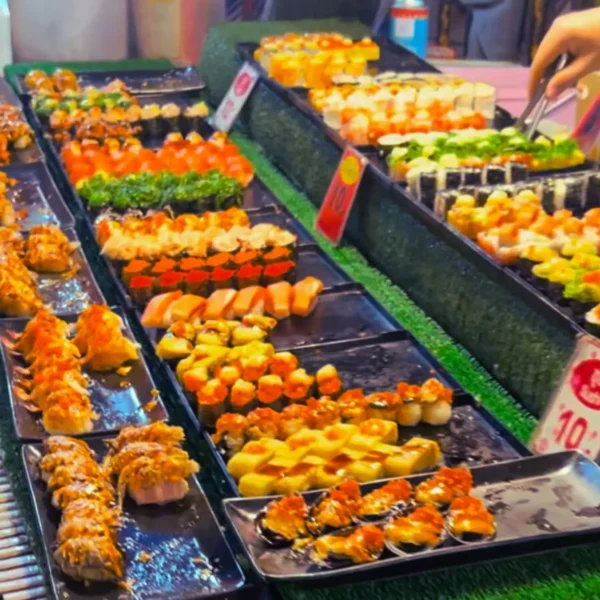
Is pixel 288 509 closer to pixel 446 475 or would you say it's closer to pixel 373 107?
pixel 446 475

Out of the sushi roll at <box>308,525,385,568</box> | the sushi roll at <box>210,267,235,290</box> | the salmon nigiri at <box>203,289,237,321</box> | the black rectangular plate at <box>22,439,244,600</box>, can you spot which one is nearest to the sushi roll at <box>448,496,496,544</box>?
the sushi roll at <box>308,525,385,568</box>

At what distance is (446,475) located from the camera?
1.83 meters

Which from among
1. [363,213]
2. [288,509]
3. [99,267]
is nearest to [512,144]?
[363,213]

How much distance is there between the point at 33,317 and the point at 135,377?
389 millimetres

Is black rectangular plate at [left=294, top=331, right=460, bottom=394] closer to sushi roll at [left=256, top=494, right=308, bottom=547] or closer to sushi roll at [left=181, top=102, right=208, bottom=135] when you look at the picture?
sushi roll at [left=256, top=494, right=308, bottom=547]

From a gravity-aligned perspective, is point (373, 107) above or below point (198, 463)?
above

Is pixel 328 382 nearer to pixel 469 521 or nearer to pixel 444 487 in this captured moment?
pixel 444 487

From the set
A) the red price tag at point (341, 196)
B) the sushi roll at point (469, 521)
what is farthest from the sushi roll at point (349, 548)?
the red price tag at point (341, 196)

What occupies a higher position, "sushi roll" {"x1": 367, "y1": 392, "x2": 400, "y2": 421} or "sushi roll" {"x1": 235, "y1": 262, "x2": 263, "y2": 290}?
"sushi roll" {"x1": 367, "y1": 392, "x2": 400, "y2": 421}

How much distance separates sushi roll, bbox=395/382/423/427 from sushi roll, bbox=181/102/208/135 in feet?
7.33

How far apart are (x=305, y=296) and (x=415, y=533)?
3.70 feet

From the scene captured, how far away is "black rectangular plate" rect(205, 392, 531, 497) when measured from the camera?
2.06m

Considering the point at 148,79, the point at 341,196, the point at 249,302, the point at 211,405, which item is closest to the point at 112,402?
the point at 211,405

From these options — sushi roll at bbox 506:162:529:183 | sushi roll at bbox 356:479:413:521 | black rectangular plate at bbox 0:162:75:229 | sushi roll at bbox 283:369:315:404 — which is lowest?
black rectangular plate at bbox 0:162:75:229
